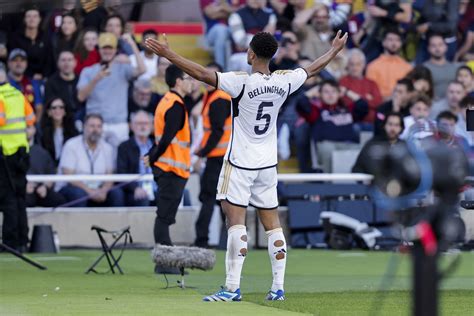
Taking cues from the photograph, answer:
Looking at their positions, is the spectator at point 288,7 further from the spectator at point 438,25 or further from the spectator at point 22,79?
the spectator at point 22,79

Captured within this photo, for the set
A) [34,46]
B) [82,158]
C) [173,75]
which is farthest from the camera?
[34,46]

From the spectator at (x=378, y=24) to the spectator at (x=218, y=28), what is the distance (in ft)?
7.74

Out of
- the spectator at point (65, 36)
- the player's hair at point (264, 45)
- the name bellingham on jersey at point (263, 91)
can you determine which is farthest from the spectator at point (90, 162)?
the player's hair at point (264, 45)

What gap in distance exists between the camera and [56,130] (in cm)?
2039

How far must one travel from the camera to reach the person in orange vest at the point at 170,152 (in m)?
14.6

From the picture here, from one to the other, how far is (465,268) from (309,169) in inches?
210

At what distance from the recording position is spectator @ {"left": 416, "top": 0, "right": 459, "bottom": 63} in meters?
23.6

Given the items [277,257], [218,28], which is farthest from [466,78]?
[277,257]

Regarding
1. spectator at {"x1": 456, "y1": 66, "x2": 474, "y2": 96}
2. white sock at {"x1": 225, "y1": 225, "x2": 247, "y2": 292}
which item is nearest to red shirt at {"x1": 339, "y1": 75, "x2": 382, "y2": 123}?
spectator at {"x1": 456, "y1": 66, "x2": 474, "y2": 96}

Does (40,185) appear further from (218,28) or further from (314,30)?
(314,30)

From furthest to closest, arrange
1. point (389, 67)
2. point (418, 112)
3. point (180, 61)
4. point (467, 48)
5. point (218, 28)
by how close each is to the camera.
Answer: point (467, 48)
point (218, 28)
point (389, 67)
point (418, 112)
point (180, 61)

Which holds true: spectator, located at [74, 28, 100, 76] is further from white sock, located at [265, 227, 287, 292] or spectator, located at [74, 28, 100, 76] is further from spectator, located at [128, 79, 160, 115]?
white sock, located at [265, 227, 287, 292]

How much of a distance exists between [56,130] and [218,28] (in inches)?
157

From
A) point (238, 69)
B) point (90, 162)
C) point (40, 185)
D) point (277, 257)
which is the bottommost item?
point (277, 257)
